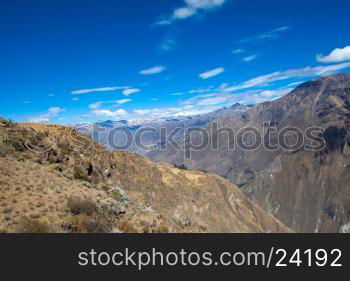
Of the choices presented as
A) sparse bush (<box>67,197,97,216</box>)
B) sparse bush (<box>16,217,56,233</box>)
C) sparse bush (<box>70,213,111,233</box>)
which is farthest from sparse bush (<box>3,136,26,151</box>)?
sparse bush (<box>16,217,56,233</box>)

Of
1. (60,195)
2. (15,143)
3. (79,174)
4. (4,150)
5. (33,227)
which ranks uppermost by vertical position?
(15,143)

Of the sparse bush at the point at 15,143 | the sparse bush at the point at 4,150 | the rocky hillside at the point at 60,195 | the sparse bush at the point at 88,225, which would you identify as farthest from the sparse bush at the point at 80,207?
the sparse bush at the point at 15,143

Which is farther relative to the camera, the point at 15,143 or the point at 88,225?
the point at 15,143

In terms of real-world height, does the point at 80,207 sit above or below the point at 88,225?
above

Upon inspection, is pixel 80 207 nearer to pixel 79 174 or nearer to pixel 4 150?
pixel 4 150

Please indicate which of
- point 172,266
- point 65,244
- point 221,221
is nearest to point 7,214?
point 65,244

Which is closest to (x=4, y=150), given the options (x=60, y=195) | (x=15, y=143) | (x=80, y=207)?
(x=15, y=143)

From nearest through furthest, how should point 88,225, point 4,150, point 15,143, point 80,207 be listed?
point 88,225 < point 80,207 < point 4,150 < point 15,143

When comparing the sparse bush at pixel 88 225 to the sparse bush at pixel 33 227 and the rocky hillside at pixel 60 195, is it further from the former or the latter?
the sparse bush at pixel 33 227

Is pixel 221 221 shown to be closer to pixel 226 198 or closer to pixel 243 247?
pixel 226 198

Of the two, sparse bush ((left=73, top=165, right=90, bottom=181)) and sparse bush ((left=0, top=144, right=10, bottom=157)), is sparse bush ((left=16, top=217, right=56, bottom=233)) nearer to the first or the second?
sparse bush ((left=0, top=144, right=10, bottom=157))

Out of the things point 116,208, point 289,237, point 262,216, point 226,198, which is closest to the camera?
point 289,237
